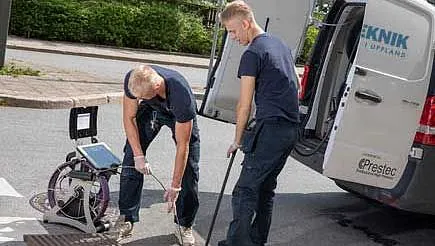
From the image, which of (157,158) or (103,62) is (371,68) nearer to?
(157,158)

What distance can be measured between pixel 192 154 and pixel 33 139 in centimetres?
320

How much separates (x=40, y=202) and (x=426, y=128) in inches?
118

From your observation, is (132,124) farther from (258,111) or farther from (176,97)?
(258,111)

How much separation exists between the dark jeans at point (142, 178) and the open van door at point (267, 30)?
4.84 feet

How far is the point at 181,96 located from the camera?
443 centimetres

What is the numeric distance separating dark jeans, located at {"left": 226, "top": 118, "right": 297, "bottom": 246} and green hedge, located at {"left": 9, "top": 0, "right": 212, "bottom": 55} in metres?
15.2

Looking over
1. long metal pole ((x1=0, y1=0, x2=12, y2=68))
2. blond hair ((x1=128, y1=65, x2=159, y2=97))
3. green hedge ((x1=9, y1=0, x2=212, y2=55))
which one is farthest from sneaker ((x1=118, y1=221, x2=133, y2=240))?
Answer: green hedge ((x1=9, y1=0, x2=212, y2=55))

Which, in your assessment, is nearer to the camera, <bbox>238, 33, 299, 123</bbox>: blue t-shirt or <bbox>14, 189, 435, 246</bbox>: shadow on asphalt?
<bbox>238, 33, 299, 123</bbox>: blue t-shirt

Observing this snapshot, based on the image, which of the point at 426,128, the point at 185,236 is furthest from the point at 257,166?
the point at 426,128

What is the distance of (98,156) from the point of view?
493cm

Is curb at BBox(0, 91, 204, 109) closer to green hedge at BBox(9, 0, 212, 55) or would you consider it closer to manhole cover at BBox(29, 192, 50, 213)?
manhole cover at BBox(29, 192, 50, 213)

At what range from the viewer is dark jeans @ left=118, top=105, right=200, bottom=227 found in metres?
4.77

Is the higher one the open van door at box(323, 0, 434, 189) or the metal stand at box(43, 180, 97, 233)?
the open van door at box(323, 0, 434, 189)

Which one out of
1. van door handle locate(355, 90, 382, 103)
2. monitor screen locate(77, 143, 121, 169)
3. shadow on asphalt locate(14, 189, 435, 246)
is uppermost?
van door handle locate(355, 90, 382, 103)
